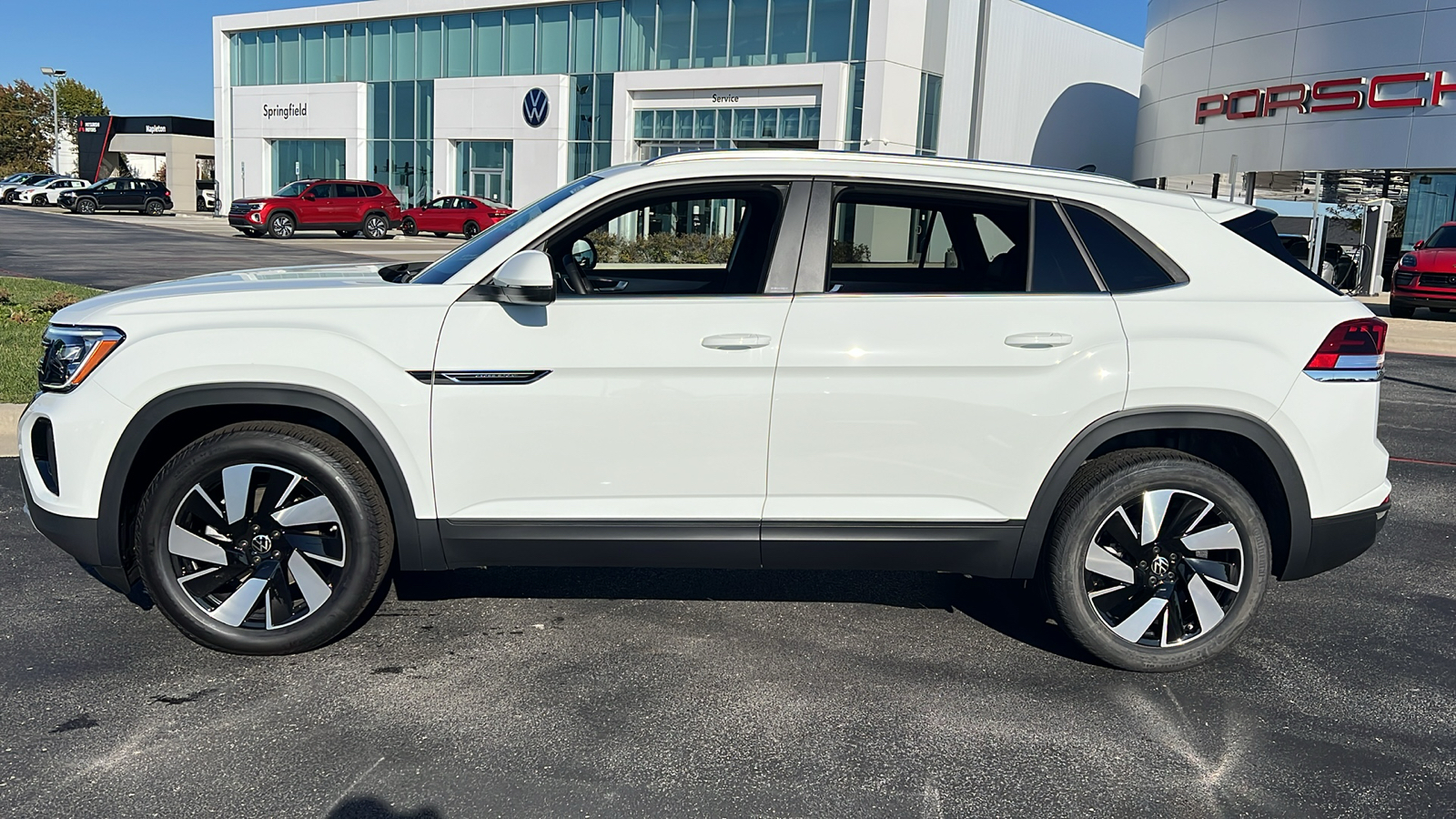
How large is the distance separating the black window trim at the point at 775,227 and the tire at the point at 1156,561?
128 cm

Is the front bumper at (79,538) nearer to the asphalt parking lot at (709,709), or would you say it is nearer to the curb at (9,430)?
the asphalt parking lot at (709,709)

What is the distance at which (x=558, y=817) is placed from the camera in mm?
3170

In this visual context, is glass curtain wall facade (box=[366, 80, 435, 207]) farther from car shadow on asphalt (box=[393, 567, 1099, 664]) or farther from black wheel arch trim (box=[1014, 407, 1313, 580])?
black wheel arch trim (box=[1014, 407, 1313, 580])

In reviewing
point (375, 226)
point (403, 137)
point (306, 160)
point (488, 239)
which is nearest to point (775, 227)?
point (488, 239)

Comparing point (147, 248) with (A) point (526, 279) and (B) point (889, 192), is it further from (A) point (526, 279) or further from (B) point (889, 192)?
(B) point (889, 192)

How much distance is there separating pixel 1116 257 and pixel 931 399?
34.4 inches

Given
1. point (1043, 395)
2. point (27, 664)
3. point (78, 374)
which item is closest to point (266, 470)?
point (78, 374)

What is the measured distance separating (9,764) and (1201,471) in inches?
151

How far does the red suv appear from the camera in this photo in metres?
37.1

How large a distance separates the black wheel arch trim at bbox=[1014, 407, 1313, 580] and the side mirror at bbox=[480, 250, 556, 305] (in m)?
1.82

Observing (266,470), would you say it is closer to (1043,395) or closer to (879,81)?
(1043,395)

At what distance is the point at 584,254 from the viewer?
4504 millimetres

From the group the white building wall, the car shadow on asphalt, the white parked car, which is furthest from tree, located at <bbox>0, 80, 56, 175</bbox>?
the car shadow on asphalt

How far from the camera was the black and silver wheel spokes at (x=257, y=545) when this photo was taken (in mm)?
4039
